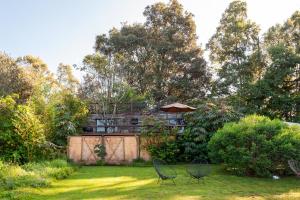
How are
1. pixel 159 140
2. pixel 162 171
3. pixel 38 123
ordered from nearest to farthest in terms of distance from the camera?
pixel 162 171 → pixel 38 123 → pixel 159 140

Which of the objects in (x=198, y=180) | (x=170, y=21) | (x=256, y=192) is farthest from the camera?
(x=170, y=21)

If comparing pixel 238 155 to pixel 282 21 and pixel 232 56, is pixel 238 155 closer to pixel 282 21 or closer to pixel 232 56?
pixel 232 56

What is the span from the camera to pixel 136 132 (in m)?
19.7

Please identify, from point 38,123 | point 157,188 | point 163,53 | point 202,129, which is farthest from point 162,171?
point 163,53

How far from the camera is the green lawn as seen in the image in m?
9.87

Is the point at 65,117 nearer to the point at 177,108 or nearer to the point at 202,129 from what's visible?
the point at 177,108

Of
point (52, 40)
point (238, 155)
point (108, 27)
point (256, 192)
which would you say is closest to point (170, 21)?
point (108, 27)

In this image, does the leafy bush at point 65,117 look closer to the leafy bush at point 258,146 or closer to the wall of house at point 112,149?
the wall of house at point 112,149

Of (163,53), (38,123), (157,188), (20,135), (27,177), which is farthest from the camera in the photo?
(163,53)

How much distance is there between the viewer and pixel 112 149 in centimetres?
1861

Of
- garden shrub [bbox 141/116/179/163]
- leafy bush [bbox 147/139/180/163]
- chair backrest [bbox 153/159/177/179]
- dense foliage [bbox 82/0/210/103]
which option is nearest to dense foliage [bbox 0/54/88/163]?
garden shrub [bbox 141/116/179/163]

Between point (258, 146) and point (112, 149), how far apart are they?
293 inches

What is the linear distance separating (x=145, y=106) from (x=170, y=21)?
8.27 metres

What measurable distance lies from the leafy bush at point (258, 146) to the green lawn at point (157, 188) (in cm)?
58
